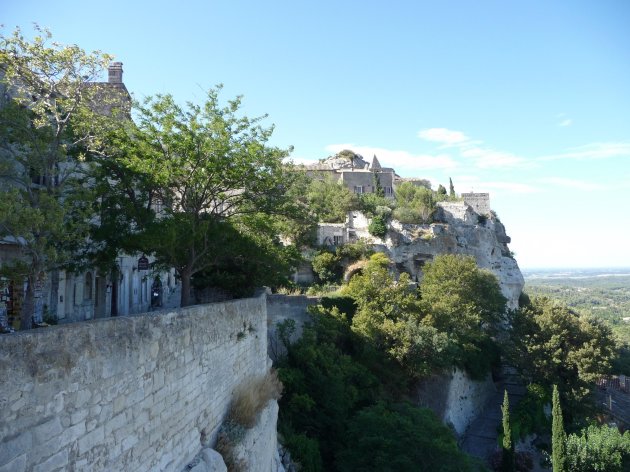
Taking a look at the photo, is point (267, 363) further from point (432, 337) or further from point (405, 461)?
point (432, 337)

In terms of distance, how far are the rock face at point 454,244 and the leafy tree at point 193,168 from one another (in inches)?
1086

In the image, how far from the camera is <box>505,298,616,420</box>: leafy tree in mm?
30484

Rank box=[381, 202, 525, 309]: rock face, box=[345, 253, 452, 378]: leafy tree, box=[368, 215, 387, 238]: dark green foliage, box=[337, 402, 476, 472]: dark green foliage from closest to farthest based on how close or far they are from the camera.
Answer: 1. box=[337, 402, 476, 472]: dark green foliage
2. box=[345, 253, 452, 378]: leafy tree
3. box=[368, 215, 387, 238]: dark green foliage
4. box=[381, 202, 525, 309]: rock face

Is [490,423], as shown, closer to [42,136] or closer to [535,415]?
[535,415]

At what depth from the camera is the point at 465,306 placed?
33219 millimetres

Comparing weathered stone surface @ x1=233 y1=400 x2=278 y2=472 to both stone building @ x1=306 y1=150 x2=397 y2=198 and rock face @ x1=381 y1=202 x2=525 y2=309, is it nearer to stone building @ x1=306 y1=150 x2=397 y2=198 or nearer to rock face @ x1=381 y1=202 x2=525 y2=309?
rock face @ x1=381 y1=202 x2=525 y2=309

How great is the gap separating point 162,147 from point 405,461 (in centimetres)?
1348

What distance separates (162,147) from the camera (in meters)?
15.9

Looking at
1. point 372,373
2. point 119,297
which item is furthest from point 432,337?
point 119,297

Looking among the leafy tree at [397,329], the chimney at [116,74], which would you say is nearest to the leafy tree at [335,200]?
the leafy tree at [397,329]

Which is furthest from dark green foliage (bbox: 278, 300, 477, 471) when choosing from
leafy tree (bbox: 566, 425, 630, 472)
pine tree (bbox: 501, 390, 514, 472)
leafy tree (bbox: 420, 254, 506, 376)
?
leafy tree (bbox: 566, 425, 630, 472)

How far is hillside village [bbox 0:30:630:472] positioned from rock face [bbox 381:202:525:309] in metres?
1.18

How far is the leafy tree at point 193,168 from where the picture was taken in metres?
14.9

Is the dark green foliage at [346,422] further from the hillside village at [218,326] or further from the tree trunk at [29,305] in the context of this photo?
the tree trunk at [29,305]
